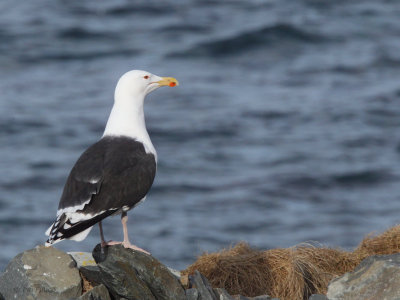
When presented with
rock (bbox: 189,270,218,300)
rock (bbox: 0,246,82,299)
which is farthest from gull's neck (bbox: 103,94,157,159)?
rock (bbox: 189,270,218,300)

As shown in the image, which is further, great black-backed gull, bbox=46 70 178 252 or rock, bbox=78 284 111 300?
great black-backed gull, bbox=46 70 178 252

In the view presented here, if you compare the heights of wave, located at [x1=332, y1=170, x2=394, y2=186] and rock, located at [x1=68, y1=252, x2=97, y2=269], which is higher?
rock, located at [x1=68, y1=252, x2=97, y2=269]

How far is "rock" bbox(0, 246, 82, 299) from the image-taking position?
312 inches

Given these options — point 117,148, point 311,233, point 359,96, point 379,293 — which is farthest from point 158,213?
point 379,293

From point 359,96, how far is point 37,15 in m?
15.7

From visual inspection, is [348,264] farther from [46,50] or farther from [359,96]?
[46,50]

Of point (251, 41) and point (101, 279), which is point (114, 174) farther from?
point (251, 41)

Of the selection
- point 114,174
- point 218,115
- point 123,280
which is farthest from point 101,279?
point 218,115


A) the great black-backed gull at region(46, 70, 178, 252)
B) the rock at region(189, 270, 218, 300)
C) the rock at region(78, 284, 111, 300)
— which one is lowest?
the rock at region(189, 270, 218, 300)

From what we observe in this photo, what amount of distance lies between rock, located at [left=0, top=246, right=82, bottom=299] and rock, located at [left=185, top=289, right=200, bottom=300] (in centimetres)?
100

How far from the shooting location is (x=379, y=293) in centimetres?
754

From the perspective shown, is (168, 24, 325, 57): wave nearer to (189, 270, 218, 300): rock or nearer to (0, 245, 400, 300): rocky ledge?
(0, 245, 400, 300): rocky ledge

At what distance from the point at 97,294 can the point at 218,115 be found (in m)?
20.1

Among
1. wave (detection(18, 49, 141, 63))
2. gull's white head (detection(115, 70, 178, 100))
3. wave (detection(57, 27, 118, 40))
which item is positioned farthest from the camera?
wave (detection(57, 27, 118, 40))
